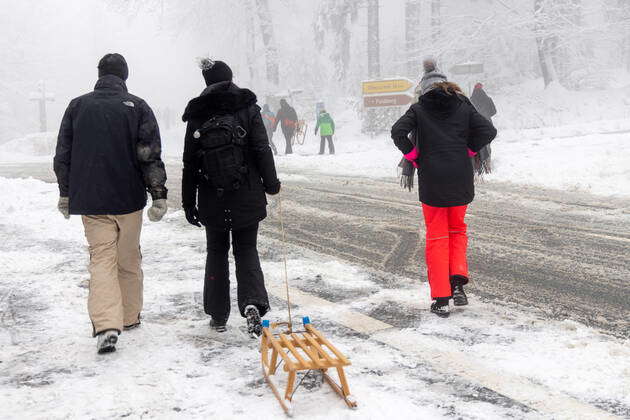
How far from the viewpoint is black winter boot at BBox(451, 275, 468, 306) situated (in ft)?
15.5

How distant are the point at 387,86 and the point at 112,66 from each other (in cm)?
1938

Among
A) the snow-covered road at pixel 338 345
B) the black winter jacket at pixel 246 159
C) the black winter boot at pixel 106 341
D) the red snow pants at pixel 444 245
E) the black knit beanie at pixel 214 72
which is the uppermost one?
the black knit beanie at pixel 214 72

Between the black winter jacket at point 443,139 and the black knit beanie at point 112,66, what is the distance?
202 cm

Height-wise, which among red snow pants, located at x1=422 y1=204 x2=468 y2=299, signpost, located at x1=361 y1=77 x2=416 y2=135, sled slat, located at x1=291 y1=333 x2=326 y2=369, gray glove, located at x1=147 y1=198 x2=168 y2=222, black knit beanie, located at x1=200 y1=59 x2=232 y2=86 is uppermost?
signpost, located at x1=361 y1=77 x2=416 y2=135

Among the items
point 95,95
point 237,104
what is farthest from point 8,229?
point 237,104

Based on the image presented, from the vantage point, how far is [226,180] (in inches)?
158

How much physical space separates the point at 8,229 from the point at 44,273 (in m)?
2.94

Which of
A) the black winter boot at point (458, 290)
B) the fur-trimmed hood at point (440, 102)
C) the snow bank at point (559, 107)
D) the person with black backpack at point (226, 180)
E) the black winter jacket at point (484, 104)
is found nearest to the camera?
the person with black backpack at point (226, 180)

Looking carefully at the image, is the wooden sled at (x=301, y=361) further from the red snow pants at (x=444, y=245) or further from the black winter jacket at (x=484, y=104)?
the black winter jacket at (x=484, y=104)

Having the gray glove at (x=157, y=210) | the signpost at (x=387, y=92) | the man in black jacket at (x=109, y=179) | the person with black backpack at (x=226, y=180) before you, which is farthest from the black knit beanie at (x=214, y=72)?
the signpost at (x=387, y=92)

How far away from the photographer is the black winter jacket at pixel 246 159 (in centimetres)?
409

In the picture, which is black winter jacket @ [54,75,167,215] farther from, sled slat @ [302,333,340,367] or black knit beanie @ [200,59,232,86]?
sled slat @ [302,333,340,367]

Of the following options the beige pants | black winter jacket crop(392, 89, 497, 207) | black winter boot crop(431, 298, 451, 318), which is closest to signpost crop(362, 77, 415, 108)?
black winter jacket crop(392, 89, 497, 207)

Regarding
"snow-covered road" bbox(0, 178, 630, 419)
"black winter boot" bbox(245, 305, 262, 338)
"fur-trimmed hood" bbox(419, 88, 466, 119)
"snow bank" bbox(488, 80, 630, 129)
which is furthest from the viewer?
"snow bank" bbox(488, 80, 630, 129)
